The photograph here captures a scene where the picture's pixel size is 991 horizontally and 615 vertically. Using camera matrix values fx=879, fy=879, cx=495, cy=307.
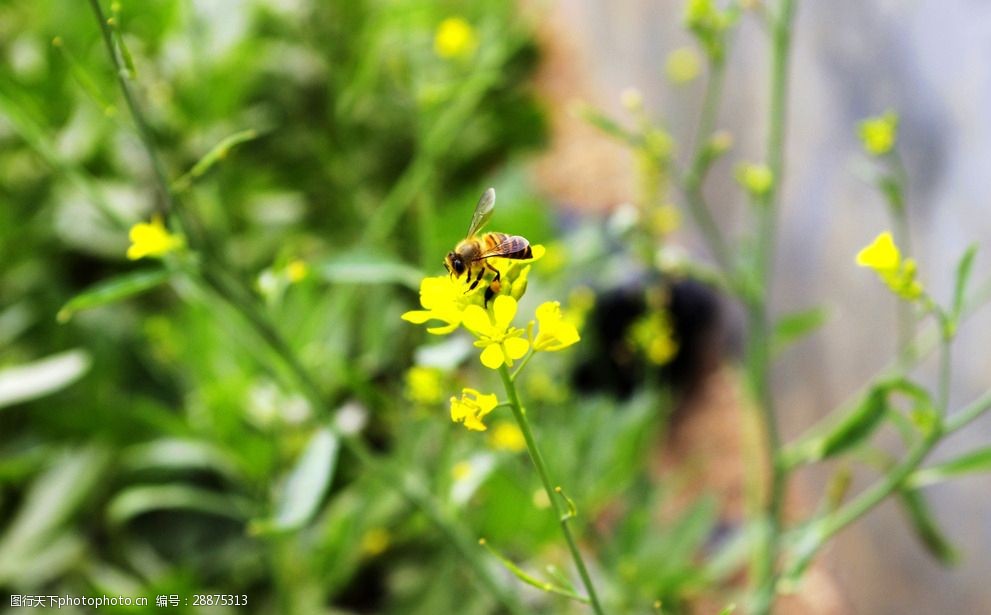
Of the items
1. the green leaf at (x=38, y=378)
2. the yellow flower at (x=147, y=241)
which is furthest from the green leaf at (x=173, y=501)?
the yellow flower at (x=147, y=241)

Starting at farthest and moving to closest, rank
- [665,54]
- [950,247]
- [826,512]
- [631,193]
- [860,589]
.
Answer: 1. [631,193]
2. [665,54]
3. [860,589]
4. [950,247]
5. [826,512]

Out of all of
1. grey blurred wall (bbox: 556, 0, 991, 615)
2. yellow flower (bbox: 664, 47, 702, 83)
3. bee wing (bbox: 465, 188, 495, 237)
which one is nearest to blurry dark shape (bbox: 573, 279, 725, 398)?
grey blurred wall (bbox: 556, 0, 991, 615)

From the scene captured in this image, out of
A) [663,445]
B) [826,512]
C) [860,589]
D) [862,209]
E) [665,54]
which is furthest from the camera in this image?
[665,54]

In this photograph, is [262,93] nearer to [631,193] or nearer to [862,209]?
[631,193]

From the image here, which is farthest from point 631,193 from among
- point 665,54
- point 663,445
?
point 663,445

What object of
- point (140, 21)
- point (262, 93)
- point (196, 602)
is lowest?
point (196, 602)

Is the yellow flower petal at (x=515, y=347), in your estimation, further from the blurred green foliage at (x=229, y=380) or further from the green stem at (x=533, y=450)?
the blurred green foliage at (x=229, y=380)

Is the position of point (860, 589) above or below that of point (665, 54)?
below

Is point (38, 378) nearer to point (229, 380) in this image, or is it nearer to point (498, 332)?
point (229, 380)

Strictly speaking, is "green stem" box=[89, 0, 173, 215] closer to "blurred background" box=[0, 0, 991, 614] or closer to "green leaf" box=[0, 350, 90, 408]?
"blurred background" box=[0, 0, 991, 614]
